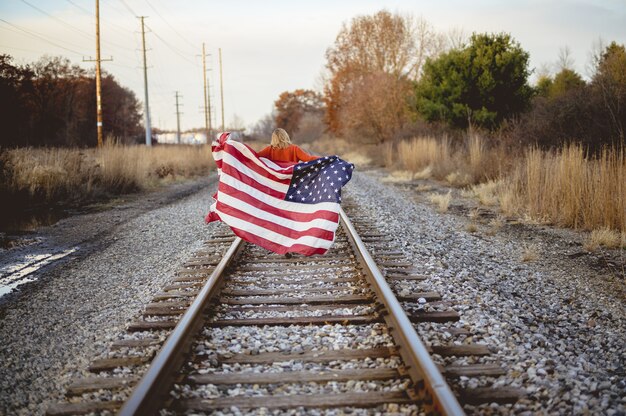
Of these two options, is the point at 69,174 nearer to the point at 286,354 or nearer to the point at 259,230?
the point at 259,230

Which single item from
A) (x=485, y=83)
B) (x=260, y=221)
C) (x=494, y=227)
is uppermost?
(x=485, y=83)

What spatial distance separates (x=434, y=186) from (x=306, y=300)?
11.4m

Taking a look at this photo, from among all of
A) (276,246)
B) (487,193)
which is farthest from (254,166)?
(487,193)

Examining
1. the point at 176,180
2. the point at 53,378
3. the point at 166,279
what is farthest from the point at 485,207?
the point at 176,180

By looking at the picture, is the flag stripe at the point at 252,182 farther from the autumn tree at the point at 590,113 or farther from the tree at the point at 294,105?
the tree at the point at 294,105

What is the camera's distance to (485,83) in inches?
831

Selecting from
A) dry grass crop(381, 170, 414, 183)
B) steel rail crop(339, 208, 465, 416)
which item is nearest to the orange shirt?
steel rail crop(339, 208, 465, 416)

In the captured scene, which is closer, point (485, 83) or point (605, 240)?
point (605, 240)

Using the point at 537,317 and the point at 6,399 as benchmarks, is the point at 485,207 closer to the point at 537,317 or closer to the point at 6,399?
the point at 537,317

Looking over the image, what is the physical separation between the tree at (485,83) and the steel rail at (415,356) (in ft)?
61.1

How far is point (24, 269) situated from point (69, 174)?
7325 mm

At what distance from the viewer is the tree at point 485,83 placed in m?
21.2

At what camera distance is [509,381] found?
2.96 metres

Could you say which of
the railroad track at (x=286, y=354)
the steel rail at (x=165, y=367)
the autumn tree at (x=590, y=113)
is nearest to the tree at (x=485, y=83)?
the autumn tree at (x=590, y=113)
